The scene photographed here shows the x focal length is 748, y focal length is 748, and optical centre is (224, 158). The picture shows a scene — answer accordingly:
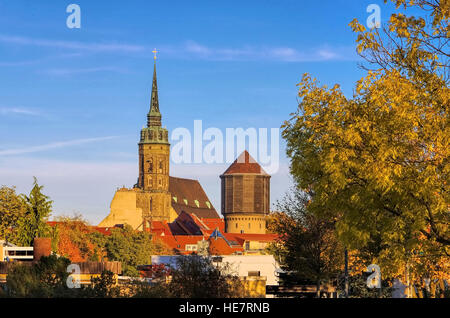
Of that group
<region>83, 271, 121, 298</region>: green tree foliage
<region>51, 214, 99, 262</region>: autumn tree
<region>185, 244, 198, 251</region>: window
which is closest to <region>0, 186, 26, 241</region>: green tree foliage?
<region>51, 214, 99, 262</region>: autumn tree

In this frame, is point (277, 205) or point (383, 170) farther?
point (277, 205)

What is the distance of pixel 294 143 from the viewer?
27766 millimetres

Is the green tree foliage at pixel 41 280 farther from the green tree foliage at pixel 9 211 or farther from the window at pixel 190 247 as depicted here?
the window at pixel 190 247

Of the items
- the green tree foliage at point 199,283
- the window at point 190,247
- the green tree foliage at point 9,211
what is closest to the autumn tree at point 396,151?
the green tree foliage at point 199,283

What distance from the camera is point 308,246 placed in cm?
3750

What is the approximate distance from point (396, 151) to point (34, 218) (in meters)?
29.1

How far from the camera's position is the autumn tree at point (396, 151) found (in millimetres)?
19422

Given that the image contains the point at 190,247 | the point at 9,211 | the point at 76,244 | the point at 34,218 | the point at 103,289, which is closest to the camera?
the point at 103,289

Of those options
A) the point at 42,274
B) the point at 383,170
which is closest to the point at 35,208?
the point at 42,274

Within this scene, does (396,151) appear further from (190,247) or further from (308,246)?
(190,247)

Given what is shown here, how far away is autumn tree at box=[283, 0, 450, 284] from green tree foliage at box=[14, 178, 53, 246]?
79.3 feet

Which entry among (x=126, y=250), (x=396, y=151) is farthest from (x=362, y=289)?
(x=126, y=250)

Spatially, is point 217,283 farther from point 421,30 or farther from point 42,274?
point 421,30

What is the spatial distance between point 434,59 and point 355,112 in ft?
9.72
